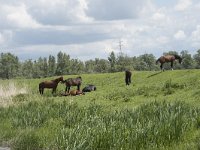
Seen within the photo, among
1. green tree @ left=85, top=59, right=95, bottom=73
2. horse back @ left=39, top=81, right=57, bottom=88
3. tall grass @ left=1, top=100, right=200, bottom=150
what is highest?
green tree @ left=85, top=59, right=95, bottom=73

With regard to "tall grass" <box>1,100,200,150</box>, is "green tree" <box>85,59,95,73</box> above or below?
above

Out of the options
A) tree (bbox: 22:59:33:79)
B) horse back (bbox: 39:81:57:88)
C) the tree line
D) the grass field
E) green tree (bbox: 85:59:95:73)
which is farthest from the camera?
tree (bbox: 22:59:33:79)

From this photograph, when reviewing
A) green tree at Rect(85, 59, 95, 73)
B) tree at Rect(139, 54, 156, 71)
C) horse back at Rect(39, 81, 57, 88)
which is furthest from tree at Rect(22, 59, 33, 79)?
horse back at Rect(39, 81, 57, 88)

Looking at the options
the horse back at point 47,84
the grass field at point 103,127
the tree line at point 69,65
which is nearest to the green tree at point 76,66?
A: the tree line at point 69,65

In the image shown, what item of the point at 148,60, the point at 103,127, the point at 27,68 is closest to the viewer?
the point at 103,127

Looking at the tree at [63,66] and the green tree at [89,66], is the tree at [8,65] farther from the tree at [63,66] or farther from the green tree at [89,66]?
the green tree at [89,66]

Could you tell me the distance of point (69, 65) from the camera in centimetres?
12519

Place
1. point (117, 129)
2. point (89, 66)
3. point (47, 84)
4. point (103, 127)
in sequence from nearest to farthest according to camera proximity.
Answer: point (117, 129), point (103, 127), point (47, 84), point (89, 66)

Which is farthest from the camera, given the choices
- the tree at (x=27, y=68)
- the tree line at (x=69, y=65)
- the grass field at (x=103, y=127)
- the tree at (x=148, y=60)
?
the tree at (x=27, y=68)

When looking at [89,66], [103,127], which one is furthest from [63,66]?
[103,127]

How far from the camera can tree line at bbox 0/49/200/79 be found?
118 meters

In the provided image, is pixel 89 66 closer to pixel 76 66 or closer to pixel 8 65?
pixel 76 66

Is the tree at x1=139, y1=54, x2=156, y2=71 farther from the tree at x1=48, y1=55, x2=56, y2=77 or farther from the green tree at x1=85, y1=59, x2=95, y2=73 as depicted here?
the tree at x1=48, y1=55, x2=56, y2=77

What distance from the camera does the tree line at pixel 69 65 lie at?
118 meters
